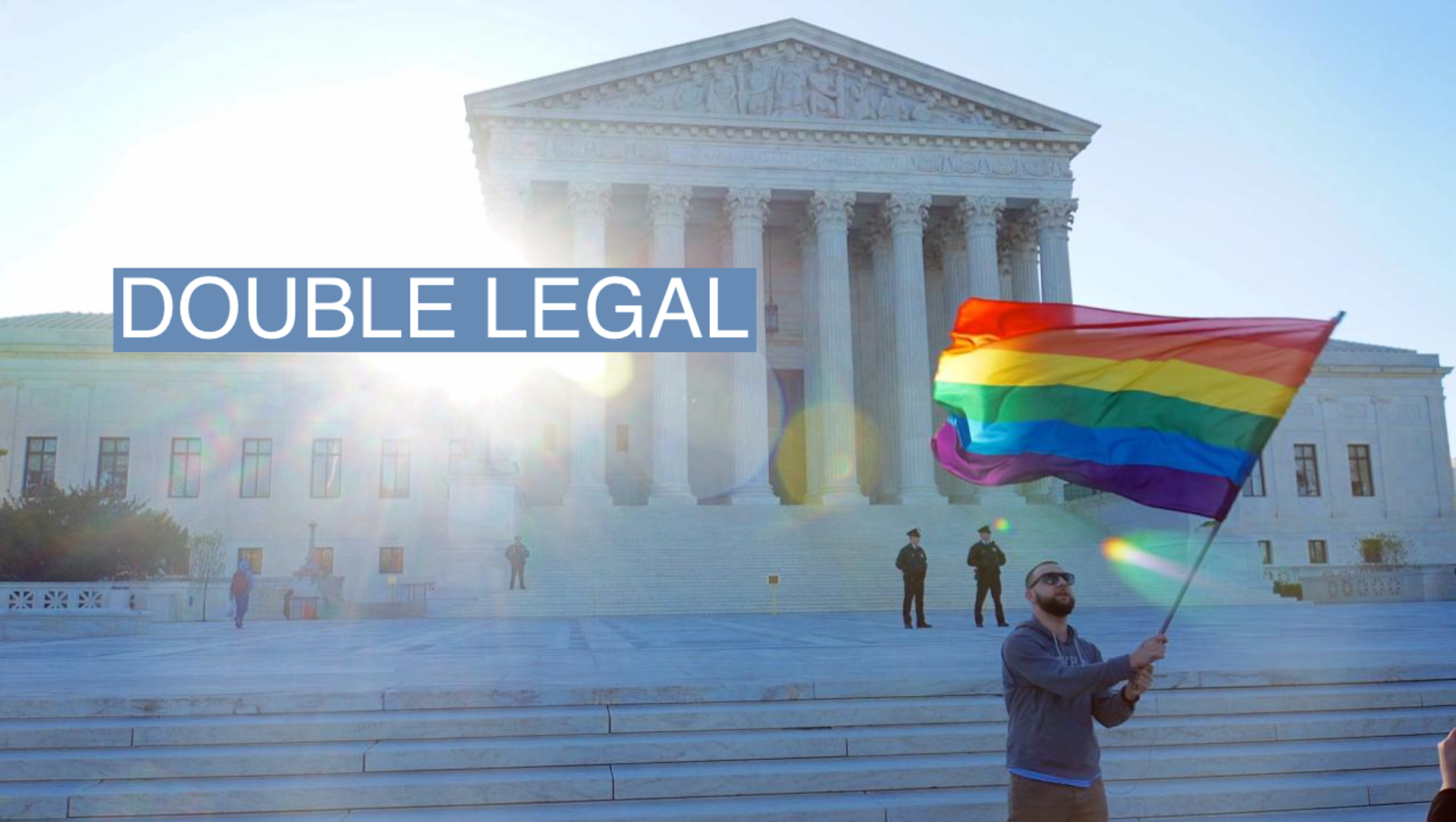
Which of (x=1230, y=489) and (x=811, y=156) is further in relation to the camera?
(x=811, y=156)

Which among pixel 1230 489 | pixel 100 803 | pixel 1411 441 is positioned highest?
pixel 1411 441

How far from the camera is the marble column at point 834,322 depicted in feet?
146

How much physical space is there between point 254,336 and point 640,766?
117 feet

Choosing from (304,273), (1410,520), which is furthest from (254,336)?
(1410,520)

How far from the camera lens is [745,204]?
145 feet

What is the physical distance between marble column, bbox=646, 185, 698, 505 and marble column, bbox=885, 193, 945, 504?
8277 mm

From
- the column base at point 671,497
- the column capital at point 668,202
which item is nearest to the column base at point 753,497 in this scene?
the column base at point 671,497

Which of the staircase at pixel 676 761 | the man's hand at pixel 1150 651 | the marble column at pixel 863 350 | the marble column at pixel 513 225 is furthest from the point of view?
the marble column at pixel 863 350

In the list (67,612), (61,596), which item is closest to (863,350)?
(61,596)

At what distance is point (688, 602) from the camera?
33062mm

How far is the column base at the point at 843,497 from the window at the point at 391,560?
18799mm

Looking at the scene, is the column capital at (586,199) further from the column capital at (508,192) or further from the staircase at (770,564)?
the staircase at (770,564)

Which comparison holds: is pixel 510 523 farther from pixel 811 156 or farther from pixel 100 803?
pixel 100 803

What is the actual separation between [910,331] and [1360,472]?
2639 cm
